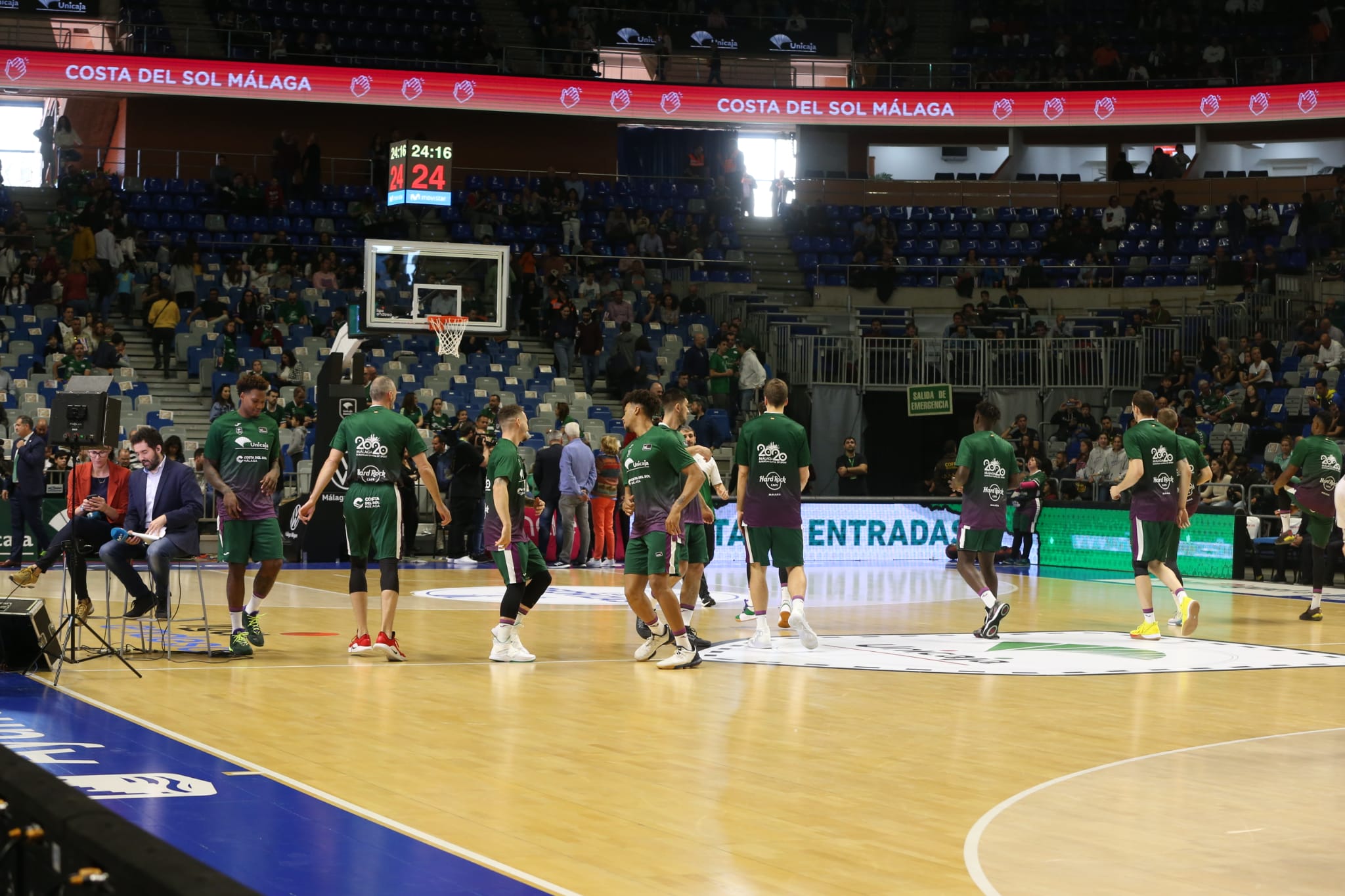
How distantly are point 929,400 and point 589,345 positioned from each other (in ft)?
20.2

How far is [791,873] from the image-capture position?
570cm

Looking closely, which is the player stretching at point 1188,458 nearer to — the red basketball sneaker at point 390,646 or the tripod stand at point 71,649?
the red basketball sneaker at point 390,646

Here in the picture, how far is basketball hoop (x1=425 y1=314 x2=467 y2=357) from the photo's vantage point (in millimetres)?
22031

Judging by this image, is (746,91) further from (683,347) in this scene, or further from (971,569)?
(971,569)

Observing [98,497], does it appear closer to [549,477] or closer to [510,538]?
[510,538]

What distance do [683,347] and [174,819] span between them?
938 inches

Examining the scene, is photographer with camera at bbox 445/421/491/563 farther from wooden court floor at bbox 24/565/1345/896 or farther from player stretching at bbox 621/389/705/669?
player stretching at bbox 621/389/705/669

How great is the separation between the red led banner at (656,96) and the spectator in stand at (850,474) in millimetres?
10396

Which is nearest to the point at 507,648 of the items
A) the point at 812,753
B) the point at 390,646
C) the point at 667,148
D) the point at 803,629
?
the point at 390,646

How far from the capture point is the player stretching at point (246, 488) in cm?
1175

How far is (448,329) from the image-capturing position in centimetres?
2227

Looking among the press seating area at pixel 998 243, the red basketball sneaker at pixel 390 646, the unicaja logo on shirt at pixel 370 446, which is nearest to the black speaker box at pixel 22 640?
the red basketball sneaker at pixel 390 646

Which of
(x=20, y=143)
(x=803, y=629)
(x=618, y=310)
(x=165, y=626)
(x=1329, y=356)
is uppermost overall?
(x=20, y=143)

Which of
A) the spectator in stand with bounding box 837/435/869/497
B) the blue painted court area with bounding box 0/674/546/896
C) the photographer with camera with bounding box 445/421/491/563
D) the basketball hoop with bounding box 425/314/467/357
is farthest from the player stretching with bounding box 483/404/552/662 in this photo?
the spectator in stand with bounding box 837/435/869/497
